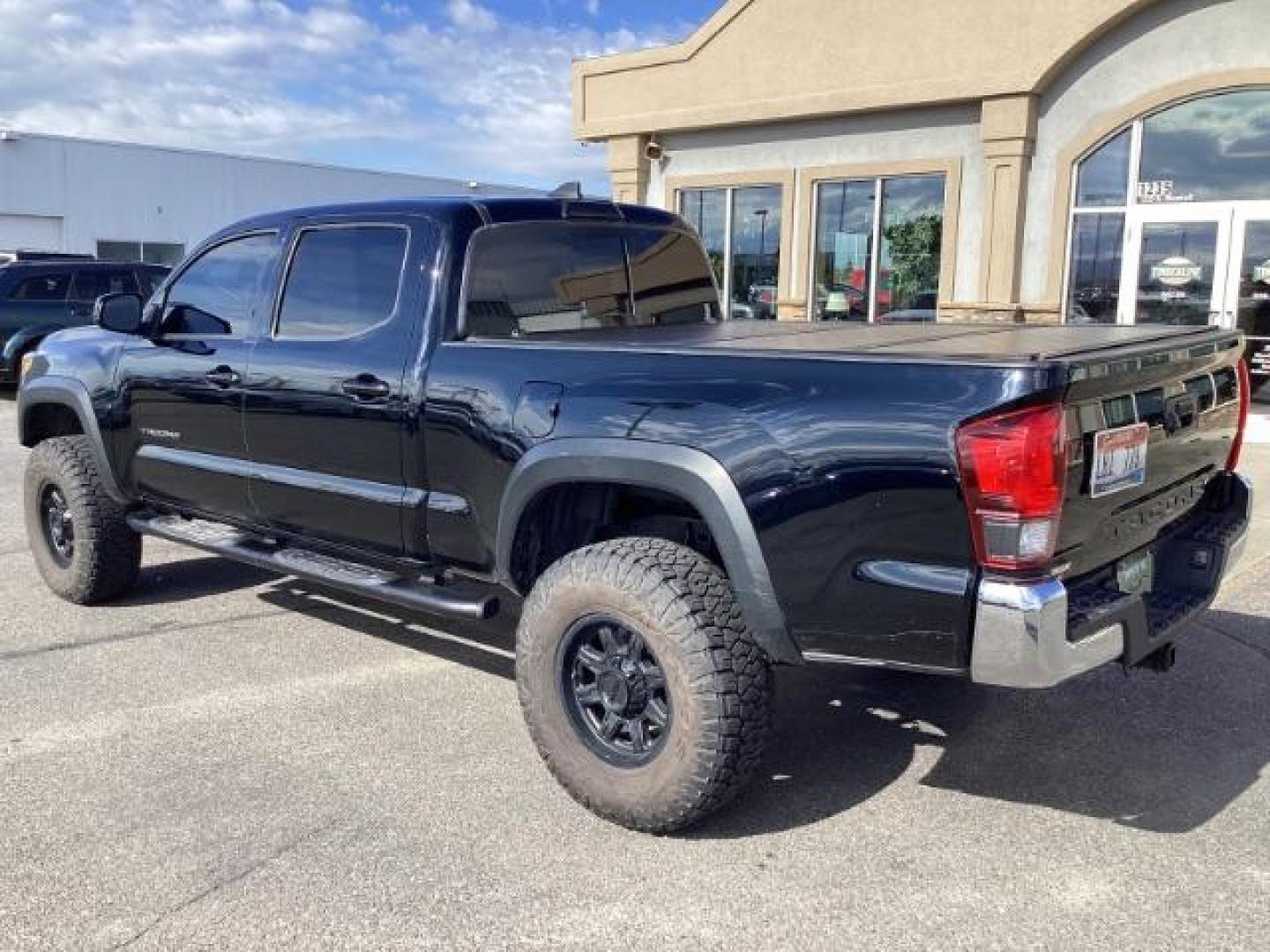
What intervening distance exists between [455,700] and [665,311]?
1907mm

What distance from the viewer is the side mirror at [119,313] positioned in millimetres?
5070

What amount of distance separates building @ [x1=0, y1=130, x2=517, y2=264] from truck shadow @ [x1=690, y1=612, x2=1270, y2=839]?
30.6 m

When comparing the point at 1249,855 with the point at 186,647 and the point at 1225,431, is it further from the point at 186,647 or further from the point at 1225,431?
the point at 186,647

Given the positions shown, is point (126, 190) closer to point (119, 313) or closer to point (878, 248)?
point (878, 248)

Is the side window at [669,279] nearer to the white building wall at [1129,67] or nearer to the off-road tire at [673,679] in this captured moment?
the off-road tire at [673,679]

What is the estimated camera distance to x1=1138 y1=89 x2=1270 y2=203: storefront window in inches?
437

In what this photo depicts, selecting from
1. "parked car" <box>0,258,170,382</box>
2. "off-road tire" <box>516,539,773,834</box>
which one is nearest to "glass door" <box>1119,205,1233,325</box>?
"off-road tire" <box>516,539,773,834</box>

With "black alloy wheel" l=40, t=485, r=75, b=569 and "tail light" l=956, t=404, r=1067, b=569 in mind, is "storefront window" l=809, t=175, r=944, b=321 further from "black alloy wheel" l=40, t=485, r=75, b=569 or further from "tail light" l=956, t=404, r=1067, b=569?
"tail light" l=956, t=404, r=1067, b=569

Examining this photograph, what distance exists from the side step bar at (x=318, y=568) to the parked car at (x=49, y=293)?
10.5 m

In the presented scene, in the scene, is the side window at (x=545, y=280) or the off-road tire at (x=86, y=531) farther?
the off-road tire at (x=86, y=531)

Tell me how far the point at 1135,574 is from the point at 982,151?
10.2m

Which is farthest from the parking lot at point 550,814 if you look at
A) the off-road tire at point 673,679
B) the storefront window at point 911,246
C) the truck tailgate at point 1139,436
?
the storefront window at point 911,246

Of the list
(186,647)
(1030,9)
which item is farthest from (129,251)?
(186,647)

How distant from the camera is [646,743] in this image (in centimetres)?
342
